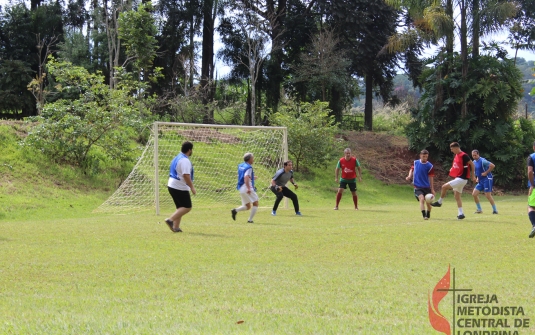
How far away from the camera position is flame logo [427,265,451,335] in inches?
202

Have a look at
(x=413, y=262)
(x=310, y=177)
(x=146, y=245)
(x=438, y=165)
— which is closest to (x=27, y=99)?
(x=310, y=177)

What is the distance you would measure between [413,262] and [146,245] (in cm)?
447

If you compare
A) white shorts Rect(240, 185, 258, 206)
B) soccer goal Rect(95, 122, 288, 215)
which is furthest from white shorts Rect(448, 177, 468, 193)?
soccer goal Rect(95, 122, 288, 215)

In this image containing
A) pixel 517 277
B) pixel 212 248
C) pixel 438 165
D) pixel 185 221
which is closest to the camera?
pixel 517 277

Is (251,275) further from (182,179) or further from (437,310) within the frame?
A: (182,179)

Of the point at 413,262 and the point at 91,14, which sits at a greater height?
the point at 91,14

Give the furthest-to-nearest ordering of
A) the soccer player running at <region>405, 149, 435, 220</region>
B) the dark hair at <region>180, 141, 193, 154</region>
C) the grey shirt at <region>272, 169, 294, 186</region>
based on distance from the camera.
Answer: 1. the grey shirt at <region>272, 169, 294, 186</region>
2. the soccer player running at <region>405, 149, 435, 220</region>
3. the dark hair at <region>180, 141, 193, 154</region>

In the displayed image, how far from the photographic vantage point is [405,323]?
5.29 meters

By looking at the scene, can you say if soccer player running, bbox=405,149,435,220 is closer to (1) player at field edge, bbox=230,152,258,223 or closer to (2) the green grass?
(2) the green grass

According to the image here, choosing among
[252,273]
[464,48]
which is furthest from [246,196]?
[464,48]

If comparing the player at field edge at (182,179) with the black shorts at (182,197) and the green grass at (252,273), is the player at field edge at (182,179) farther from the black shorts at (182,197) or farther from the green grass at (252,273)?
the green grass at (252,273)

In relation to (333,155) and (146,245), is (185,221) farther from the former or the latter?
(333,155)
